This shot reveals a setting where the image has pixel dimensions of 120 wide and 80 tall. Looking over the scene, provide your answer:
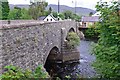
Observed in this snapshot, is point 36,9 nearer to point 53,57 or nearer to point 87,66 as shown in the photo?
point 53,57

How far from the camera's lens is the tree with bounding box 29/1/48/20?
4297 cm

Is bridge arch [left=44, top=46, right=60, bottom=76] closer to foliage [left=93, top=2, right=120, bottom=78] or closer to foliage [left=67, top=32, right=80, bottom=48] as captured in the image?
foliage [left=67, top=32, right=80, bottom=48]

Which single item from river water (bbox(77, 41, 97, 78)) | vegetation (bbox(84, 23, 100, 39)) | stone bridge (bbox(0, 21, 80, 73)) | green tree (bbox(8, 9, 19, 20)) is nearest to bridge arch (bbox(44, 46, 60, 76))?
river water (bbox(77, 41, 97, 78))

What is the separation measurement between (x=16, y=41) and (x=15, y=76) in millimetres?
3549

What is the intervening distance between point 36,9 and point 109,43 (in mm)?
39432

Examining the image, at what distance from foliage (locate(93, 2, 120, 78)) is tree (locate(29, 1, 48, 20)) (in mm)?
37718

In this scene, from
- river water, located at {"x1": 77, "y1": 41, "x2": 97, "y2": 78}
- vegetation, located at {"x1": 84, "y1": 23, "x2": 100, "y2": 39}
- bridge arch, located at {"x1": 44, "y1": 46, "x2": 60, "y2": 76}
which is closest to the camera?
vegetation, located at {"x1": 84, "y1": 23, "x2": 100, "y2": 39}

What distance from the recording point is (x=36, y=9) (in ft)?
144

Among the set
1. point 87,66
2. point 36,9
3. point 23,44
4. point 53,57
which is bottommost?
point 53,57

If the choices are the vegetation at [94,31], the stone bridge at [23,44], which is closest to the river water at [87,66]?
the vegetation at [94,31]

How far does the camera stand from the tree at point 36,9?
43.0 m

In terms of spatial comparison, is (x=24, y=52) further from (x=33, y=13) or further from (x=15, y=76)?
(x=33, y=13)

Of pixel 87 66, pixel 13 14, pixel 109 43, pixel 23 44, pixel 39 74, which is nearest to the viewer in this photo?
pixel 39 74

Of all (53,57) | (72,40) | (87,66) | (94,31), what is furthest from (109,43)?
(72,40)
